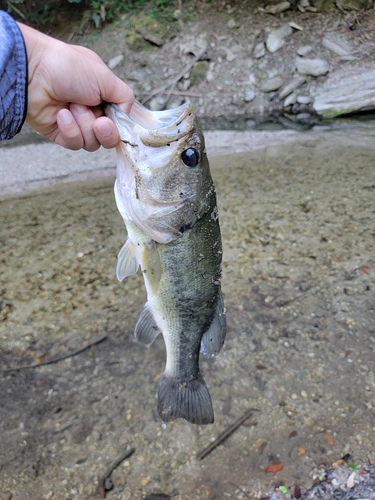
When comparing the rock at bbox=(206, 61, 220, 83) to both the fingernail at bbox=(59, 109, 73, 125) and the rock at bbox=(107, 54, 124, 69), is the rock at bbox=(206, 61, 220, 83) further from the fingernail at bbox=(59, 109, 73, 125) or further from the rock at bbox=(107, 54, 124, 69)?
the fingernail at bbox=(59, 109, 73, 125)

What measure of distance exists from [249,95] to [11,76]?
1018 cm

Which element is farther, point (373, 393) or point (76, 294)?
point (76, 294)

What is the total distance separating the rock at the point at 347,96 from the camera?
9758mm

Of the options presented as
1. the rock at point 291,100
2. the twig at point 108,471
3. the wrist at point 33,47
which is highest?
the wrist at point 33,47

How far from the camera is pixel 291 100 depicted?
35.0 feet

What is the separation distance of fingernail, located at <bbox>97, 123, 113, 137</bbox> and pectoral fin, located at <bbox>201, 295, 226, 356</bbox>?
3.52 ft

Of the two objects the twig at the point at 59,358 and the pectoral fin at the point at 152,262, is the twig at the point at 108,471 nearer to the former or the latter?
the twig at the point at 59,358

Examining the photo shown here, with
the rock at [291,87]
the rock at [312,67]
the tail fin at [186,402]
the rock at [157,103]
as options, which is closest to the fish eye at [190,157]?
the tail fin at [186,402]

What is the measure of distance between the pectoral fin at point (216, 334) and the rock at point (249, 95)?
32.1ft

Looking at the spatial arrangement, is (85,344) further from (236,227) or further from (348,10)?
(348,10)

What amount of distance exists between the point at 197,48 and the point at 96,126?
11.2 metres

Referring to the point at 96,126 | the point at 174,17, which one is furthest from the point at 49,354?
the point at 174,17

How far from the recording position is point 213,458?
9.75ft

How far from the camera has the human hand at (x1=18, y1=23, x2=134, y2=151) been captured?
1830mm
